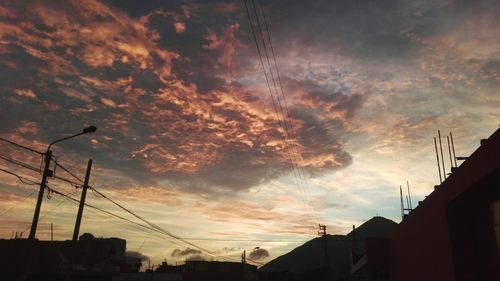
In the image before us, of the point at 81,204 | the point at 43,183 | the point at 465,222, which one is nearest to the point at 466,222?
the point at 465,222

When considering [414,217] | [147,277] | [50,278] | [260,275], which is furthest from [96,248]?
[260,275]

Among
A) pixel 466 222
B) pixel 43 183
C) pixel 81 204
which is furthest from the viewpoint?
pixel 81 204

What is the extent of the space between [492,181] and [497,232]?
8.10 ft

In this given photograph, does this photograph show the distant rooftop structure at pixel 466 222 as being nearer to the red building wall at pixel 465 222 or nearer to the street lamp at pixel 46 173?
the red building wall at pixel 465 222

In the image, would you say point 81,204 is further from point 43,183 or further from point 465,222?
point 465,222

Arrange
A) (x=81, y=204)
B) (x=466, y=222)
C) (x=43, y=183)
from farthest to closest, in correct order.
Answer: (x=81, y=204), (x=43, y=183), (x=466, y=222)

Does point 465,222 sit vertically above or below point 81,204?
below

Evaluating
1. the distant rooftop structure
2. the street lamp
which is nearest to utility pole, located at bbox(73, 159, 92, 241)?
the street lamp

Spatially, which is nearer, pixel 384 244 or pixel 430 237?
pixel 430 237

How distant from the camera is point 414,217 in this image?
19703mm

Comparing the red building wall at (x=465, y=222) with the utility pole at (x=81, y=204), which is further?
the utility pole at (x=81, y=204)

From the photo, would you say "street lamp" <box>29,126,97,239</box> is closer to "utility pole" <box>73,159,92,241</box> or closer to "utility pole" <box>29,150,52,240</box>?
"utility pole" <box>29,150,52,240</box>

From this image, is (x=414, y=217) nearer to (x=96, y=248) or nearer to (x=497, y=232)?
(x=497, y=232)

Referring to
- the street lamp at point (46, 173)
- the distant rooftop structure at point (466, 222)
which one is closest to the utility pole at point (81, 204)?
the street lamp at point (46, 173)
